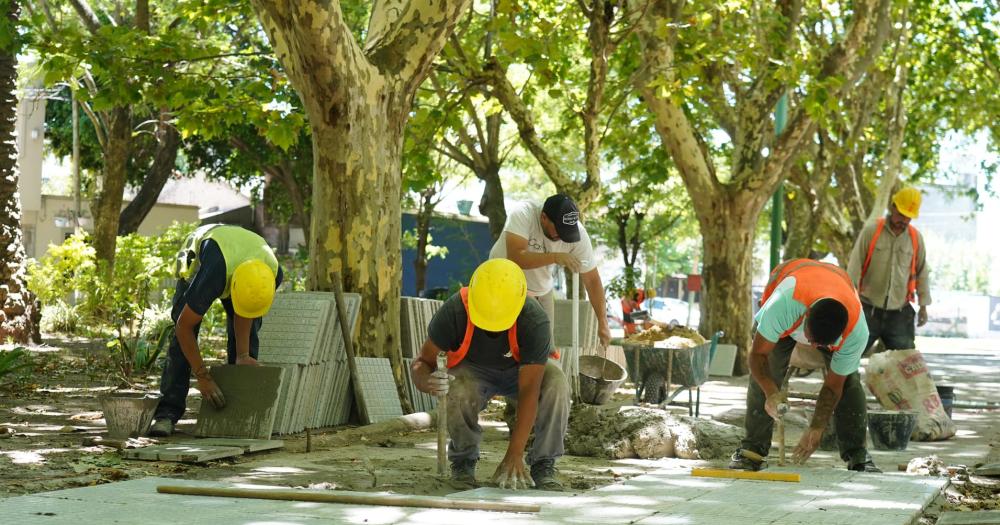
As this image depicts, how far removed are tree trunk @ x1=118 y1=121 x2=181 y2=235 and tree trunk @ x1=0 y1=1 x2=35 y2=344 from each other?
10.5 meters

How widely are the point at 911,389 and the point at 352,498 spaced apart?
256 inches

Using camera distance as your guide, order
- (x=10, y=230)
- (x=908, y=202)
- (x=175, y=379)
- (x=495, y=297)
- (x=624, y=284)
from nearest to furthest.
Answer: (x=495, y=297) → (x=175, y=379) → (x=908, y=202) → (x=10, y=230) → (x=624, y=284)

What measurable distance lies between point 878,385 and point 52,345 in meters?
13.1

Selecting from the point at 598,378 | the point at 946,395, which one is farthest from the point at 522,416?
the point at 946,395

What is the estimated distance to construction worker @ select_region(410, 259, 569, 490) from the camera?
6418 millimetres

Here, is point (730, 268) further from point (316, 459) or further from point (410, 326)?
point (316, 459)

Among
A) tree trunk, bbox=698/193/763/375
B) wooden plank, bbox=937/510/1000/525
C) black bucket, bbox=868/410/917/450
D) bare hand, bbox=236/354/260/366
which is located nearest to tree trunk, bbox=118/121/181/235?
tree trunk, bbox=698/193/763/375

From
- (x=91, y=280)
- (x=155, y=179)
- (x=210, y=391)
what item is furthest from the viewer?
(x=155, y=179)

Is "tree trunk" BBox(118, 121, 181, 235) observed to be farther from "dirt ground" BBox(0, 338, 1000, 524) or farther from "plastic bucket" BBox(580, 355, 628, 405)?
"plastic bucket" BBox(580, 355, 628, 405)

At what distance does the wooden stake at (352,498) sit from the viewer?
5594mm

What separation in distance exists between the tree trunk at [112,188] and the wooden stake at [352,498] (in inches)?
698

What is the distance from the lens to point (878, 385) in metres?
10.8

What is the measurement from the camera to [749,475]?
7160mm

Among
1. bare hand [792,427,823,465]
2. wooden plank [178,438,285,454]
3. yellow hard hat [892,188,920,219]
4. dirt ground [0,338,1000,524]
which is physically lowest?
dirt ground [0,338,1000,524]
